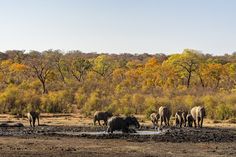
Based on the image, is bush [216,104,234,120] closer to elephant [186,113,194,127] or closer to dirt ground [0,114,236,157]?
elephant [186,113,194,127]

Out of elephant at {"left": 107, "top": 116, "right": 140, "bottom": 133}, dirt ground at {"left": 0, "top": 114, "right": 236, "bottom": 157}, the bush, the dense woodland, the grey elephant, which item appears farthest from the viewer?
the dense woodland

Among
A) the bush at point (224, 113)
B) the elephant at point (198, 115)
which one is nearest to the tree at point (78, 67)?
the bush at point (224, 113)

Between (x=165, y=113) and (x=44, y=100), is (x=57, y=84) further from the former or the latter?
(x=165, y=113)

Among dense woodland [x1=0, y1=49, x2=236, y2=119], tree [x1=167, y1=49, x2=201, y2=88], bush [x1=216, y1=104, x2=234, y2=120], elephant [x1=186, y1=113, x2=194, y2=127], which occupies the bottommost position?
elephant [x1=186, y1=113, x2=194, y2=127]

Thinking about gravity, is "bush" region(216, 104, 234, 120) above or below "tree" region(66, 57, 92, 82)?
below

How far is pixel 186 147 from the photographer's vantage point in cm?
2494

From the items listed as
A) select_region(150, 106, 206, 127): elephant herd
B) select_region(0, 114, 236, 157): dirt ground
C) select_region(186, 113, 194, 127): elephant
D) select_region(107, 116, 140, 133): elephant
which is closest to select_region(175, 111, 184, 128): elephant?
select_region(150, 106, 206, 127): elephant herd

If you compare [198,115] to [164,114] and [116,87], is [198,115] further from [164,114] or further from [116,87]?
[116,87]

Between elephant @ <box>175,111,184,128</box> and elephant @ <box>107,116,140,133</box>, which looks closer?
elephant @ <box>107,116,140,133</box>

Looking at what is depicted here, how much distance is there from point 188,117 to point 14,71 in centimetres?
6872

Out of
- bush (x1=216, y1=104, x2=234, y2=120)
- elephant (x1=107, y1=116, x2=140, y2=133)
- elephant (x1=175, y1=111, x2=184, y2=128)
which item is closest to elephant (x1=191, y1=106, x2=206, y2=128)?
elephant (x1=175, y1=111, x2=184, y2=128)

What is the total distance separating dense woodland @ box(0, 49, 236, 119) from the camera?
174ft

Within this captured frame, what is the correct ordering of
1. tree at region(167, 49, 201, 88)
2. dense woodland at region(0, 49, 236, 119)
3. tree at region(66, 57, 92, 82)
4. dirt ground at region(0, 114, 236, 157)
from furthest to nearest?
1. tree at region(66, 57, 92, 82)
2. tree at region(167, 49, 201, 88)
3. dense woodland at region(0, 49, 236, 119)
4. dirt ground at region(0, 114, 236, 157)

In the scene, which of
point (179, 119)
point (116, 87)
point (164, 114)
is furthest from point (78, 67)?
point (179, 119)
